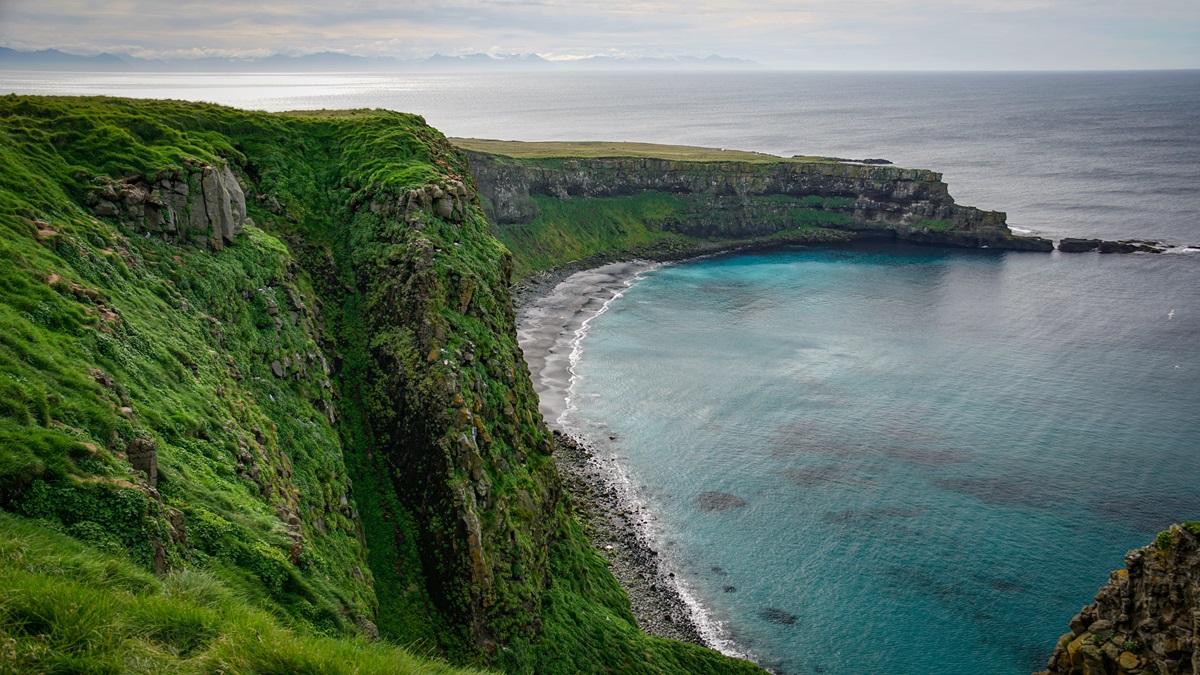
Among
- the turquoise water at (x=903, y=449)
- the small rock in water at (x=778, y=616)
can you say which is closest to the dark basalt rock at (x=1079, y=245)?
the turquoise water at (x=903, y=449)

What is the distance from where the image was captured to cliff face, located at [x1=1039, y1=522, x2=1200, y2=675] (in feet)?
73.0

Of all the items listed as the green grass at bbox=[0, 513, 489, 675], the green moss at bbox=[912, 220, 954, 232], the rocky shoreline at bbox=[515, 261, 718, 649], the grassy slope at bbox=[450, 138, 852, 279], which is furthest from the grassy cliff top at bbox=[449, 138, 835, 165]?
the green grass at bbox=[0, 513, 489, 675]

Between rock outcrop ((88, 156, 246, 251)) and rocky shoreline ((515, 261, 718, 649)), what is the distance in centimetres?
3227

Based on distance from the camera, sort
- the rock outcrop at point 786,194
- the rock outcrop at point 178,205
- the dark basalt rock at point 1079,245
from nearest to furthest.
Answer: the rock outcrop at point 178,205 < the dark basalt rock at point 1079,245 < the rock outcrop at point 786,194

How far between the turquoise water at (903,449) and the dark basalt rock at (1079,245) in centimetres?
1998

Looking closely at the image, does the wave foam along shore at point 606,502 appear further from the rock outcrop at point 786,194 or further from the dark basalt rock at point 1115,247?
the dark basalt rock at point 1115,247

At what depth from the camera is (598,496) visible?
60469 millimetres

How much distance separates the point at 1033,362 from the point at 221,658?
94.5 metres

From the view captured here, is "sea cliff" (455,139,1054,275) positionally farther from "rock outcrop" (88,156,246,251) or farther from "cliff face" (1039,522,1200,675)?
"cliff face" (1039,522,1200,675)

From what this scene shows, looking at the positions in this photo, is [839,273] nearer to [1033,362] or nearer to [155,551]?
[1033,362]

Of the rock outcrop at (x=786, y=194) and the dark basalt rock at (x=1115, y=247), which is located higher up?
the rock outcrop at (x=786, y=194)

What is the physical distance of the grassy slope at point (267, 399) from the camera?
695 inches

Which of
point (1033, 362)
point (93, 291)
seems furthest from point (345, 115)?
point (1033, 362)

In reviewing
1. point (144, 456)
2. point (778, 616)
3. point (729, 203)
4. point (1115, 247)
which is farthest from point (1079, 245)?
point (144, 456)
